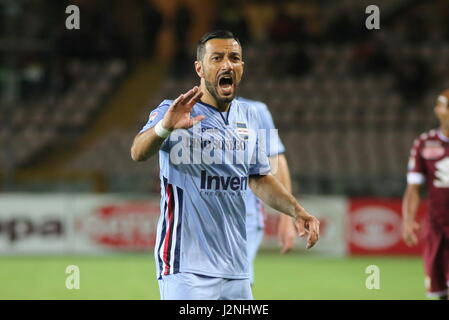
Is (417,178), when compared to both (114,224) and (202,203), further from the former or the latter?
(114,224)

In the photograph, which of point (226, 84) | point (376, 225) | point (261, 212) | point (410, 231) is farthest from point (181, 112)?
point (376, 225)

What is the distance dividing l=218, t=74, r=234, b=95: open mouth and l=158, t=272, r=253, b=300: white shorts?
3.64ft

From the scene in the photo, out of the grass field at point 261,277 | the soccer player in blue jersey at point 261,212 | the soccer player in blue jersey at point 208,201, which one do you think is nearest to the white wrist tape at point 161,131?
the soccer player in blue jersey at point 208,201

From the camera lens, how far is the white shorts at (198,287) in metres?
5.20

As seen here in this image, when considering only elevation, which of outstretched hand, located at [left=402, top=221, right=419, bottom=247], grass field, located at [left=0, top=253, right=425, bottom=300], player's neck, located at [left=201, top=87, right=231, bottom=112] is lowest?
grass field, located at [left=0, top=253, right=425, bottom=300]

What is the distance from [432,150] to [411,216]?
668 mm

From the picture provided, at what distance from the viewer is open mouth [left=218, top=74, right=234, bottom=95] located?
206 inches

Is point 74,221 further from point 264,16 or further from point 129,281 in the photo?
point 264,16

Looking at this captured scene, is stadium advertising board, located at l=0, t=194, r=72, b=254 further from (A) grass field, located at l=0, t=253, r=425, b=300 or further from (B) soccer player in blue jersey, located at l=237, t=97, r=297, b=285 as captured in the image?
(B) soccer player in blue jersey, located at l=237, t=97, r=297, b=285

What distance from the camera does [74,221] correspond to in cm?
1493

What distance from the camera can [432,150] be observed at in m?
8.47

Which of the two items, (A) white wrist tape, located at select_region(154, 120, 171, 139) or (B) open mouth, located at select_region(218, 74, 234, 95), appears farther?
(B) open mouth, located at select_region(218, 74, 234, 95)

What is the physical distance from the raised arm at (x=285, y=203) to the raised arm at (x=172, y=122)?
34.0 inches

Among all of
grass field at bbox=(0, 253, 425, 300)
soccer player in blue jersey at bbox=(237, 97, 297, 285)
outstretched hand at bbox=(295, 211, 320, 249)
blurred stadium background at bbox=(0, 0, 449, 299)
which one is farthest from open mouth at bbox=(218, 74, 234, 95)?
blurred stadium background at bbox=(0, 0, 449, 299)
